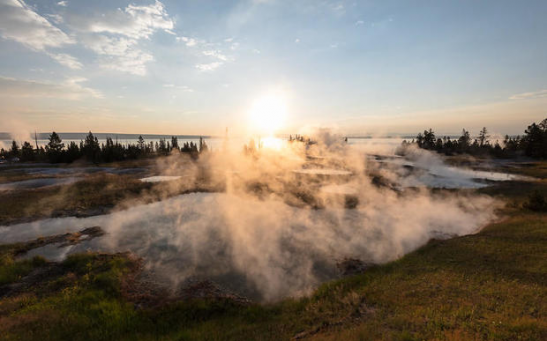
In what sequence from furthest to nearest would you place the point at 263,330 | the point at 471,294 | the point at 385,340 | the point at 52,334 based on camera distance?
the point at 471,294, the point at 263,330, the point at 52,334, the point at 385,340

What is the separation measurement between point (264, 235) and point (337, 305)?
12435 millimetres

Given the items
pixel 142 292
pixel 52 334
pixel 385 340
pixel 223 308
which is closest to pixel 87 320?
pixel 52 334

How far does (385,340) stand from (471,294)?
23.0 ft

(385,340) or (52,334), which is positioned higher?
(385,340)

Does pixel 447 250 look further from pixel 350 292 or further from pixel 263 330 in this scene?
pixel 263 330

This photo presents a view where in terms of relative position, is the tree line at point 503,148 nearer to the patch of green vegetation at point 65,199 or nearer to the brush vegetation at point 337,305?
the brush vegetation at point 337,305

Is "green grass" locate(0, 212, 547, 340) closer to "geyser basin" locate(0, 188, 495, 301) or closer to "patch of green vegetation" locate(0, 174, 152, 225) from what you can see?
"geyser basin" locate(0, 188, 495, 301)

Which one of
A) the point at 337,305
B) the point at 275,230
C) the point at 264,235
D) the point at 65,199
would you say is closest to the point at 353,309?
the point at 337,305

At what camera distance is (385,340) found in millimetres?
8672

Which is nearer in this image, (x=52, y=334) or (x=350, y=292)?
(x=52, y=334)

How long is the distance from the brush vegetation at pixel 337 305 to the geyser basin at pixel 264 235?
2.42m

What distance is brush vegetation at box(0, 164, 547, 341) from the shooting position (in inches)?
385

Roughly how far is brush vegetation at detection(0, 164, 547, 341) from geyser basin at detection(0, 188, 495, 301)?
7.93 ft

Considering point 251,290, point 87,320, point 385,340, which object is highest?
point 385,340
